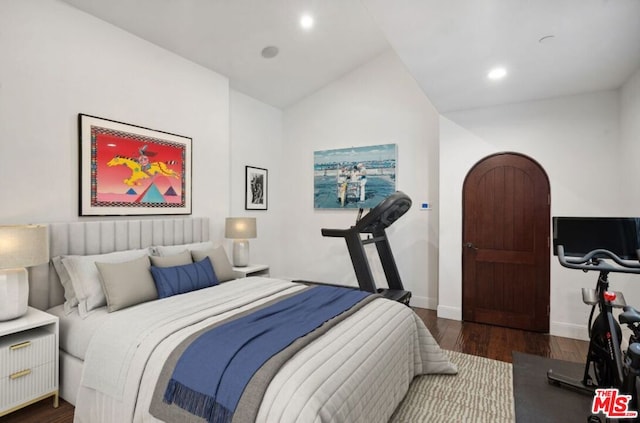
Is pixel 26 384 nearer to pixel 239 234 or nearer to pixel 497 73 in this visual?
pixel 239 234

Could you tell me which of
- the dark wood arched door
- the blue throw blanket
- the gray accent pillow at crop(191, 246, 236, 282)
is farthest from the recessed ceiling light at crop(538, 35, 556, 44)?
the gray accent pillow at crop(191, 246, 236, 282)

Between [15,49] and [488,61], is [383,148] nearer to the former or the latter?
[488,61]

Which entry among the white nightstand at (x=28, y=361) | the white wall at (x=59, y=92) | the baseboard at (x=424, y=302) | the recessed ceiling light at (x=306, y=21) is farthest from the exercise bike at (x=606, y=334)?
the white wall at (x=59, y=92)

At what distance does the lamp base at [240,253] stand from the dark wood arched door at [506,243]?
111 inches

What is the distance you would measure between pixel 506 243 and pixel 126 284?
4027mm

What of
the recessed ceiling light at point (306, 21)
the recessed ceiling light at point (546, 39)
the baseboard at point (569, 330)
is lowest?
the baseboard at point (569, 330)

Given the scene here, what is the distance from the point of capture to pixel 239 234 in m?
4.28

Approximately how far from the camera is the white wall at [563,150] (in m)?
3.48

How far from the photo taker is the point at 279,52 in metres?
4.37

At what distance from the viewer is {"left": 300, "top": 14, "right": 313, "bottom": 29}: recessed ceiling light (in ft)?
12.6

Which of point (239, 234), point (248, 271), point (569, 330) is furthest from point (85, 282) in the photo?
point (569, 330)

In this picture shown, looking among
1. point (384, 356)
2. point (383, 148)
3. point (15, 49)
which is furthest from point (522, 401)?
point (15, 49)

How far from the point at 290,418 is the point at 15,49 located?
3.41 metres
